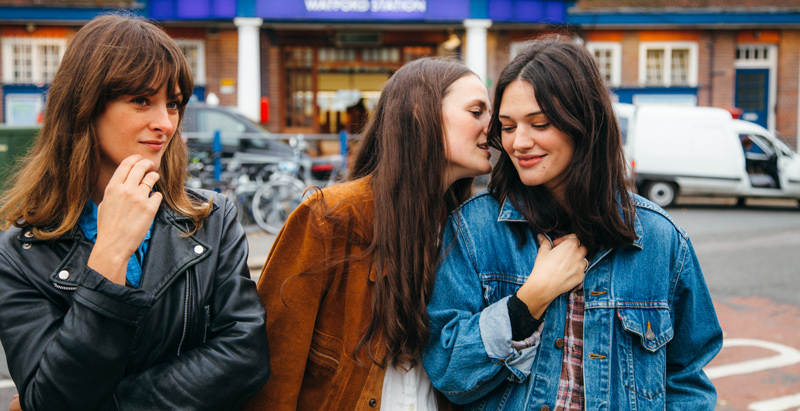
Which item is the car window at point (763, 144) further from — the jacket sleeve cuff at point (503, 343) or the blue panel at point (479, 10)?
the jacket sleeve cuff at point (503, 343)

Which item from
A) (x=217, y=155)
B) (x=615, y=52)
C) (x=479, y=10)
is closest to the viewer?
(x=217, y=155)

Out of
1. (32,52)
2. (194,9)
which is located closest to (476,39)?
(194,9)

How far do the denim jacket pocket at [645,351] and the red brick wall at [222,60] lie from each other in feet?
56.2

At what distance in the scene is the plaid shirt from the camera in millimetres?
1760

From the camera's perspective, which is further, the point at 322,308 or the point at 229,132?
the point at 229,132

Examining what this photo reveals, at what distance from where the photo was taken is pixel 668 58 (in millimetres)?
19828

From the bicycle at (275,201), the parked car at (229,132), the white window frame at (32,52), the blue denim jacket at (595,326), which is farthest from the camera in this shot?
the white window frame at (32,52)

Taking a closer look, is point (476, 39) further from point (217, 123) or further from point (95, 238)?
point (95, 238)

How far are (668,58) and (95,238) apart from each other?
20.6 m

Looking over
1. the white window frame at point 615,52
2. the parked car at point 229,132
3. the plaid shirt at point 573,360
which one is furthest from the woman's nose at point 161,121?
the white window frame at point 615,52

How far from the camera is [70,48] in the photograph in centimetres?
163

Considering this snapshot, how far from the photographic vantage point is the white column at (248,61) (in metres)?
A: 16.7

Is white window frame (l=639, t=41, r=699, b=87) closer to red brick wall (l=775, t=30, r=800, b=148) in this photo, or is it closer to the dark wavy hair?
red brick wall (l=775, t=30, r=800, b=148)

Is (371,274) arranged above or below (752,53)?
below
